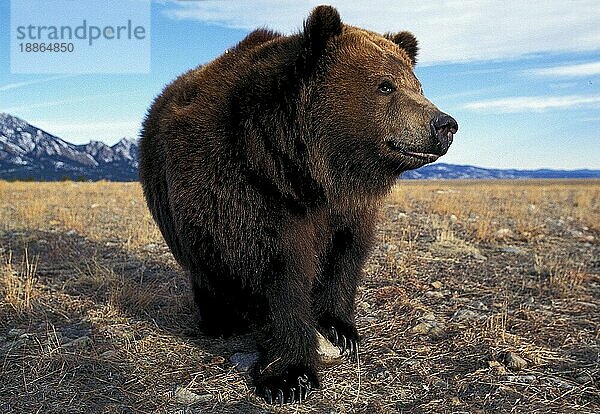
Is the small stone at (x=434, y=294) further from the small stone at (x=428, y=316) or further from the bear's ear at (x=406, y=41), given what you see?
the bear's ear at (x=406, y=41)

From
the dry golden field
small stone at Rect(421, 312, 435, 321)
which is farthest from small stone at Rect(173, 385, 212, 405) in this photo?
small stone at Rect(421, 312, 435, 321)

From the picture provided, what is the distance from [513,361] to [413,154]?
1558 millimetres

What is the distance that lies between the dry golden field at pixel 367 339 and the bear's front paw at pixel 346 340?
0.13m

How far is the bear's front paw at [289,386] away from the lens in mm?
3277

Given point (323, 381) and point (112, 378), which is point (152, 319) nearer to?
point (112, 378)

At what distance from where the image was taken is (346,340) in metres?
4.00

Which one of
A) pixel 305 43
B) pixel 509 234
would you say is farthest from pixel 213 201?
pixel 509 234

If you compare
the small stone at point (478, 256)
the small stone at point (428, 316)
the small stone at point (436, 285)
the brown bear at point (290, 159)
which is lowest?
the small stone at point (428, 316)

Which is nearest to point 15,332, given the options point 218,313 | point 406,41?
point 218,313

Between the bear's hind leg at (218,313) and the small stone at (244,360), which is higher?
the bear's hind leg at (218,313)

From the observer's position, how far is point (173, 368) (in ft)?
12.0

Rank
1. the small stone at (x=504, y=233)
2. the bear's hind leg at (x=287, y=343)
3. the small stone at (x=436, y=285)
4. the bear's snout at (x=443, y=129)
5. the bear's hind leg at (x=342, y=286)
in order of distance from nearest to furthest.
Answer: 1. the bear's snout at (x=443, y=129)
2. the bear's hind leg at (x=287, y=343)
3. the bear's hind leg at (x=342, y=286)
4. the small stone at (x=436, y=285)
5. the small stone at (x=504, y=233)

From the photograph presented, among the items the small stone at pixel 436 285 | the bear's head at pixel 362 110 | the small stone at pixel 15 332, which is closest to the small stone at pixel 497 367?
the bear's head at pixel 362 110

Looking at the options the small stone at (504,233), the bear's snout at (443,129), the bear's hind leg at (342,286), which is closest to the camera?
the bear's snout at (443,129)
